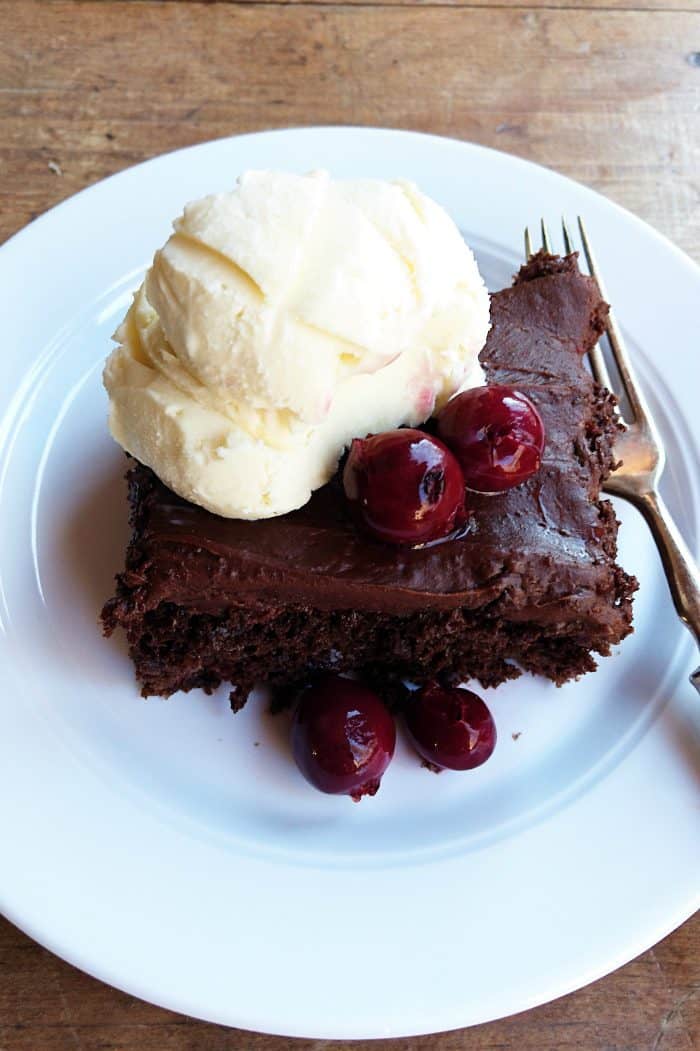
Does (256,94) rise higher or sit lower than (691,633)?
higher

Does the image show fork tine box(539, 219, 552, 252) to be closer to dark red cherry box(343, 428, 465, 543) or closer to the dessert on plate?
the dessert on plate

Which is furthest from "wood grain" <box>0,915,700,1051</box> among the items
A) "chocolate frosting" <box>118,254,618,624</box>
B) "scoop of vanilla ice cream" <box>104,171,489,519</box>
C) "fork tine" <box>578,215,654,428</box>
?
"fork tine" <box>578,215,654,428</box>

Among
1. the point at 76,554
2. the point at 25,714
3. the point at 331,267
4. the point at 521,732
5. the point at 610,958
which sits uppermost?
the point at 331,267

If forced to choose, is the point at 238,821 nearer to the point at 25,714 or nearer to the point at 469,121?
the point at 25,714

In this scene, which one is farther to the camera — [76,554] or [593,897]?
[76,554]

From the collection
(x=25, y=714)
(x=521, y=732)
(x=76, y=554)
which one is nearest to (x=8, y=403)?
(x=76, y=554)

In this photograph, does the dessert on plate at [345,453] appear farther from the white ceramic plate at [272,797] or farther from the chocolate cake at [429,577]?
the white ceramic plate at [272,797]

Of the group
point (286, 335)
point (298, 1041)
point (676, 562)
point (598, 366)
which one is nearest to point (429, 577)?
point (286, 335)
